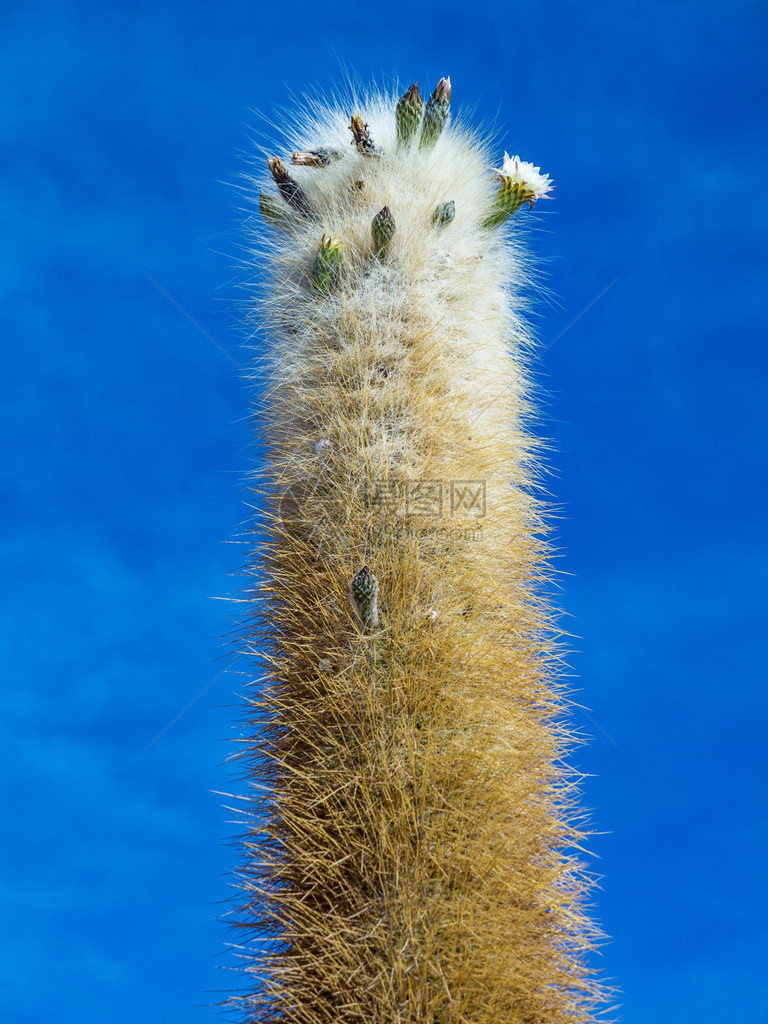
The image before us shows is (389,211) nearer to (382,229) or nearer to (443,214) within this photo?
(382,229)

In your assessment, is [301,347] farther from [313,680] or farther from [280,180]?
[313,680]

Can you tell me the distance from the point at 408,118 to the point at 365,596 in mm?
2789

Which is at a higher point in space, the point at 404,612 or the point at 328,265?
the point at 328,265

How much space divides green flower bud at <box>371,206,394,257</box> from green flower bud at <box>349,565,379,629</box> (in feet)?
5.71

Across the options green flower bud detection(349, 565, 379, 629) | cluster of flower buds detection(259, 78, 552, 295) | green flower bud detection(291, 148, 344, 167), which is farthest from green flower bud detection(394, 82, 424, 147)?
green flower bud detection(349, 565, 379, 629)

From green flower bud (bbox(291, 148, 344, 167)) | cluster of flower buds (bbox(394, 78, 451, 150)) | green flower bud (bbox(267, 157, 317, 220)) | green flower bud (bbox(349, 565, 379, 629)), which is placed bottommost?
green flower bud (bbox(349, 565, 379, 629))

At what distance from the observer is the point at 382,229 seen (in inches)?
161

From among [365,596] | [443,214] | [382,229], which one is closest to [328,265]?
[382,229]

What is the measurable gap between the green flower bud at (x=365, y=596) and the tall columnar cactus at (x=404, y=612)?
1cm

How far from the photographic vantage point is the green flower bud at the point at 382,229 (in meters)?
4.08

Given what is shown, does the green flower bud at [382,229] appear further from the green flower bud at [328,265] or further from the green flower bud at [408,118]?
the green flower bud at [408,118]

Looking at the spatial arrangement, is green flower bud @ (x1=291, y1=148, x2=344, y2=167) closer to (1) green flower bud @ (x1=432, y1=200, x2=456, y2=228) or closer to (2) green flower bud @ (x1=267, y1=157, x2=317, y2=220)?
(2) green flower bud @ (x1=267, y1=157, x2=317, y2=220)

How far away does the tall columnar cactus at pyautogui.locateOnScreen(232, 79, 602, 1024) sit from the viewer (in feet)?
9.57

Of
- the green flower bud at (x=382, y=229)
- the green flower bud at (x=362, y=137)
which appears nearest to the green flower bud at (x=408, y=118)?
the green flower bud at (x=362, y=137)
